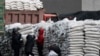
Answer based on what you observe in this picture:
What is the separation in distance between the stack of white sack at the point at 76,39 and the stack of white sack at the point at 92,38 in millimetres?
125

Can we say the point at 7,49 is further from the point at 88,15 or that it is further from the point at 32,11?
the point at 88,15

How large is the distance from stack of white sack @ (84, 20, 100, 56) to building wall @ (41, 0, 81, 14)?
823 cm

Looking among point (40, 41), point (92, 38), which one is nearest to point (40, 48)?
point (40, 41)

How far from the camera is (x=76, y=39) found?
36.1 feet

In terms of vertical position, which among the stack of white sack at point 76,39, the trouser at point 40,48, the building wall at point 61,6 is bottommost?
the trouser at point 40,48

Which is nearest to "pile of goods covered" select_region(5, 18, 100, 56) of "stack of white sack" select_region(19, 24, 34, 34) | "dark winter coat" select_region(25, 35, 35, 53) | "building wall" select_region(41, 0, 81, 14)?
"dark winter coat" select_region(25, 35, 35, 53)

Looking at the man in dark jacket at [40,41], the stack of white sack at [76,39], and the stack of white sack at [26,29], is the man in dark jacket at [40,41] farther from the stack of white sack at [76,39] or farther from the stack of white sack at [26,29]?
the stack of white sack at [76,39]

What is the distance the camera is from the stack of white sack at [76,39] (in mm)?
10938

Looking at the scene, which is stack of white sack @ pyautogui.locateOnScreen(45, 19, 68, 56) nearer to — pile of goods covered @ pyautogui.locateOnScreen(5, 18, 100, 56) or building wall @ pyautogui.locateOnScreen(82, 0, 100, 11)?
pile of goods covered @ pyautogui.locateOnScreen(5, 18, 100, 56)

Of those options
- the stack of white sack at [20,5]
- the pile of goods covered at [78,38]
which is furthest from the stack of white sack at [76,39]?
the stack of white sack at [20,5]

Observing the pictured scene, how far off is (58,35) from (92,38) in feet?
2.93

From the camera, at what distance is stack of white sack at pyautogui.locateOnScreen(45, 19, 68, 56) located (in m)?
11.0

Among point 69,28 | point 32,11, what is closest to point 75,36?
point 69,28

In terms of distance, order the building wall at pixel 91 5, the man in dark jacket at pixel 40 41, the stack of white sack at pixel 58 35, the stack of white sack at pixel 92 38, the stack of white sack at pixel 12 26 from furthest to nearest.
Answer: the building wall at pixel 91 5
the stack of white sack at pixel 12 26
the man in dark jacket at pixel 40 41
the stack of white sack at pixel 58 35
the stack of white sack at pixel 92 38
